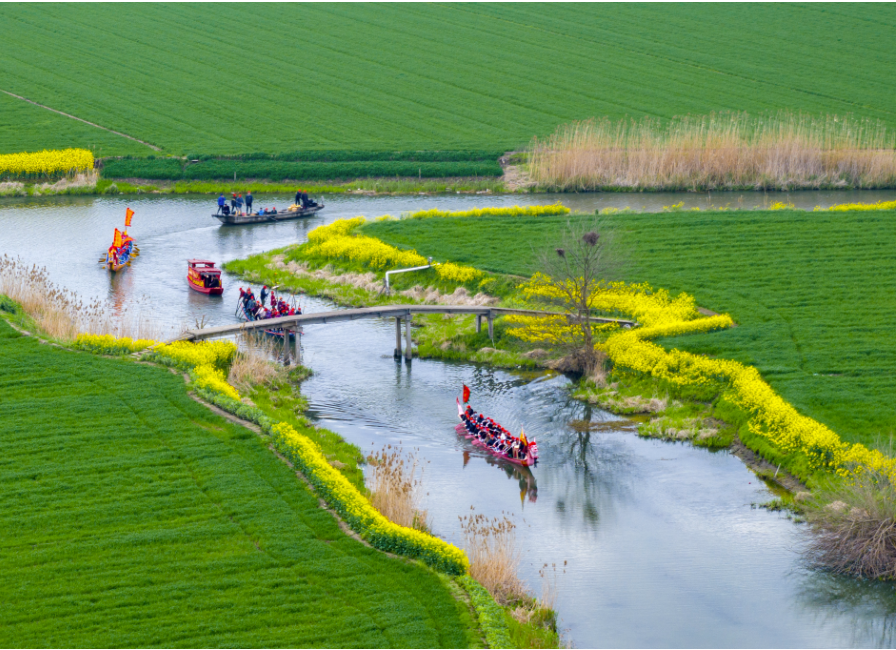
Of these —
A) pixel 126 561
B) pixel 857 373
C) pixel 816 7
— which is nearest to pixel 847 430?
pixel 857 373

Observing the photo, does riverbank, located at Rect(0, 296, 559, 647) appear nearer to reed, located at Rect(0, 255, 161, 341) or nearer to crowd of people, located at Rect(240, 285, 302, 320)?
reed, located at Rect(0, 255, 161, 341)

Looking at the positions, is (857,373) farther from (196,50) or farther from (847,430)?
(196,50)

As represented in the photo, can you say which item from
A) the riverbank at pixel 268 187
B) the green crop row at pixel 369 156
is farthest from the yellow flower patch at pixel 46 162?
the green crop row at pixel 369 156

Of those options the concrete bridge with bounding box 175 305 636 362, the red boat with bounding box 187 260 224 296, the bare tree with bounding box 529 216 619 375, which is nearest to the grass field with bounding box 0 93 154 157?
the red boat with bounding box 187 260 224 296

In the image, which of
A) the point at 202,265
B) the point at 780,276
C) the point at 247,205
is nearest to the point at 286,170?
the point at 247,205

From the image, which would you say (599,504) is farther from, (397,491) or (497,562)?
(497,562)

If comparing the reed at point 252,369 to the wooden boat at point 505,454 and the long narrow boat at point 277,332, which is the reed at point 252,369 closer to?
the long narrow boat at point 277,332
